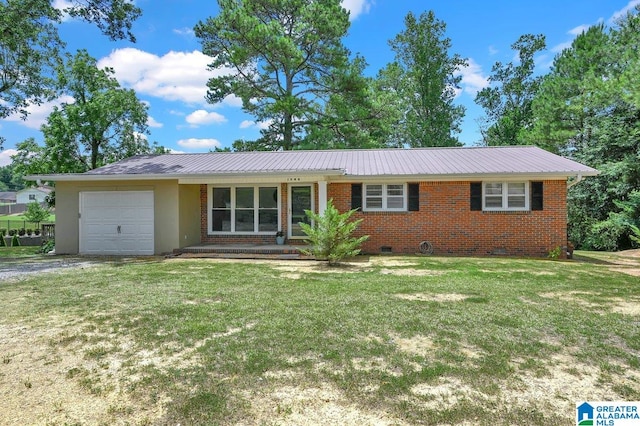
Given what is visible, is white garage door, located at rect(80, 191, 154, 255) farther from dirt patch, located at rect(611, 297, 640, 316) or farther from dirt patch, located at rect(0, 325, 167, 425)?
dirt patch, located at rect(611, 297, 640, 316)

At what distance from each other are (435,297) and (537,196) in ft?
24.7

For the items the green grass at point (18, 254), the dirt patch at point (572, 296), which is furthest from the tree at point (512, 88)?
the green grass at point (18, 254)

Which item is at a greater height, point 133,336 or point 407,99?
point 407,99

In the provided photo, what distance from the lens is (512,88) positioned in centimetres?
3034

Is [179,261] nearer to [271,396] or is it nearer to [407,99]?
[271,396]

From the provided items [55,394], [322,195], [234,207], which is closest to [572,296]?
[322,195]

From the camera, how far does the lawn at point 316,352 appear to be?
2.77 metres

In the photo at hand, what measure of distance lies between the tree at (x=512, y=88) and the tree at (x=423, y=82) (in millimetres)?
2911

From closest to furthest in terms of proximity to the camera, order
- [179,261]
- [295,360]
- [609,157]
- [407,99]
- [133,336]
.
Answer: [295,360], [133,336], [179,261], [609,157], [407,99]

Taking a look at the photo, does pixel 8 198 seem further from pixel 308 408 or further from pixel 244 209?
pixel 308 408

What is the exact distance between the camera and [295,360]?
11.8ft

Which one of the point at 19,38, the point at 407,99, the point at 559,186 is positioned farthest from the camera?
the point at 407,99

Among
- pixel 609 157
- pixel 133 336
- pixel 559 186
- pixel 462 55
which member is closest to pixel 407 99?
pixel 462 55

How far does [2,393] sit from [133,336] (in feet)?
4.31
